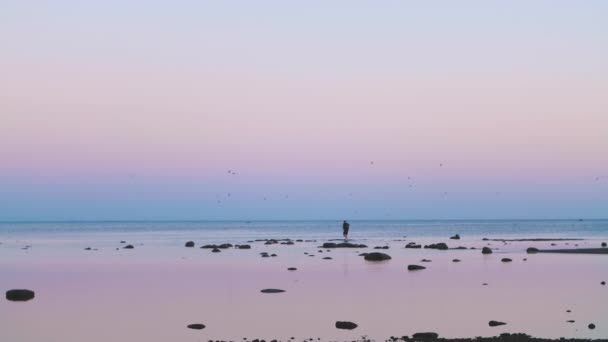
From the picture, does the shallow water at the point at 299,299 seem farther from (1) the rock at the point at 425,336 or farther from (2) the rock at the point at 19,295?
(1) the rock at the point at 425,336

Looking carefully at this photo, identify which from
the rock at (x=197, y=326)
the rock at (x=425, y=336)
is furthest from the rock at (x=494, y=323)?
the rock at (x=197, y=326)

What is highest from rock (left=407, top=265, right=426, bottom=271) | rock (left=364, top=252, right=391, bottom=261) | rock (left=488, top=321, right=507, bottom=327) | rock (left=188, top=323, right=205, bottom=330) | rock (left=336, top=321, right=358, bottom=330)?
rock (left=364, top=252, right=391, bottom=261)

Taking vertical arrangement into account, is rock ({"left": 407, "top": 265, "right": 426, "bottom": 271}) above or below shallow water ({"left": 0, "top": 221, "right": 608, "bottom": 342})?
above

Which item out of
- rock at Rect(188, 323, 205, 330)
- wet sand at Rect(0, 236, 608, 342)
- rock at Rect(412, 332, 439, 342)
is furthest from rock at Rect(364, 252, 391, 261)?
rock at Rect(412, 332, 439, 342)

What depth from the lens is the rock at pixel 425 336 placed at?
23.7m

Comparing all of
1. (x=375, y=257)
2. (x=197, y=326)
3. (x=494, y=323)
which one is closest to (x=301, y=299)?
(x=197, y=326)

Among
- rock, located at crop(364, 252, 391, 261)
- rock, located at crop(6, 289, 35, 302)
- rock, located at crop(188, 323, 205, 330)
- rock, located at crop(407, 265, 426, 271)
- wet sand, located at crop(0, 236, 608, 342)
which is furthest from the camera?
rock, located at crop(364, 252, 391, 261)

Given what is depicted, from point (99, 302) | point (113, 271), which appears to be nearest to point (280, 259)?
point (113, 271)

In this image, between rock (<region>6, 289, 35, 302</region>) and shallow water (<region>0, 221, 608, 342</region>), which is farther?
rock (<region>6, 289, 35, 302</region>)

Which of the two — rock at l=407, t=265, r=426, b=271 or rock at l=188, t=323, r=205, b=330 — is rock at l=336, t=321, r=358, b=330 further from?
rock at l=407, t=265, r=426, b=271

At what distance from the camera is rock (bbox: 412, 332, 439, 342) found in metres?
23.7

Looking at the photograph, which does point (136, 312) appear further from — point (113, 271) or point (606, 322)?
point (113, 271)

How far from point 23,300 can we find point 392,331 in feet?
58.7

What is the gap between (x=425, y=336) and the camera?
2402 cm
